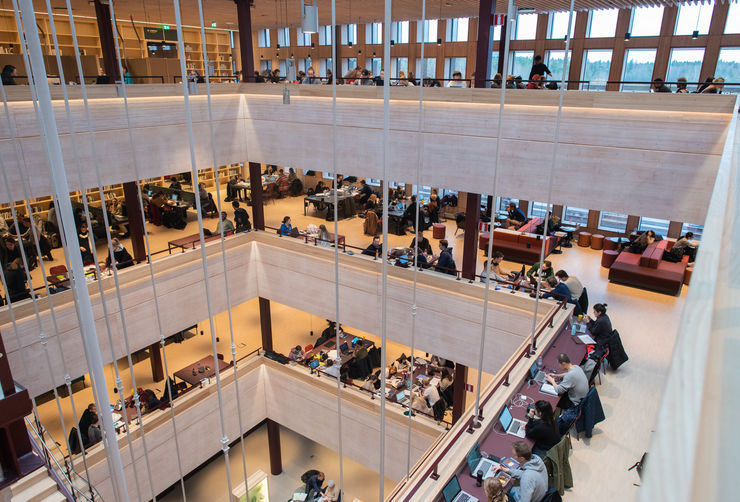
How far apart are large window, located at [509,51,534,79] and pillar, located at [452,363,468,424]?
31.4 ft

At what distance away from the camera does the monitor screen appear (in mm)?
4988

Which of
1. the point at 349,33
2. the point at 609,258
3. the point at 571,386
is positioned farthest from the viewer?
the point at 349,33

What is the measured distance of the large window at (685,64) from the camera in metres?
11.9

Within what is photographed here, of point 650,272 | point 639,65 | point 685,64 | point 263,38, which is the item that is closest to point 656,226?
point 650,272

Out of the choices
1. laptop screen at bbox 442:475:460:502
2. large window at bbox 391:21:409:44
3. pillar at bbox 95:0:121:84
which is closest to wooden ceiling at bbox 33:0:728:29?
pillar at bbox 95:0:121:84

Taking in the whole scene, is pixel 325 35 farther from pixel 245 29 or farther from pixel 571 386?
pixel 571 386

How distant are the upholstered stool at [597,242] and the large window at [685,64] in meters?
4.04

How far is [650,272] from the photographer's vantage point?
10.4 m

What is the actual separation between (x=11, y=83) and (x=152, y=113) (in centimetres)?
202

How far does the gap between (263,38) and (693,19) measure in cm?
1549

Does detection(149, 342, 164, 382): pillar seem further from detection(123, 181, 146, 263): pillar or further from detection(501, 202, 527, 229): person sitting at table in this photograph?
detection(501, 202, 527, 229): person sitting at table

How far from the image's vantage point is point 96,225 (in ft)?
41.4

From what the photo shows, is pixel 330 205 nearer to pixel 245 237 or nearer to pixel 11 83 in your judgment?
pixel 245 237

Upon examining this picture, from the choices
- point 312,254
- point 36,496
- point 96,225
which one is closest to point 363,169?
point 312,254
